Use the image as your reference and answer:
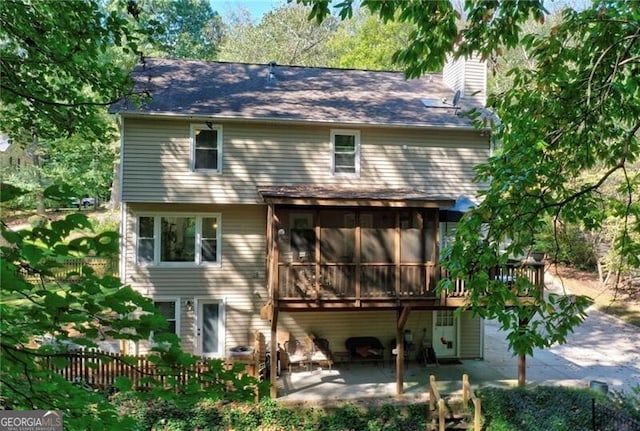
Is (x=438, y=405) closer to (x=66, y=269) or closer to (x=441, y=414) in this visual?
(x=441, y=414)

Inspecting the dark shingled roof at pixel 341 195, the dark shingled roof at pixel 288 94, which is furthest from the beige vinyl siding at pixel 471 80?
the dark shingled roof at pixel 341 195

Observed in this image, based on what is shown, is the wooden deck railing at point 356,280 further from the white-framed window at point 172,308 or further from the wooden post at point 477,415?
the white-framed window at point 172,308

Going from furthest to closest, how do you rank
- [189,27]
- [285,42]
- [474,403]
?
[189,27] < [285,42] < [474,403]

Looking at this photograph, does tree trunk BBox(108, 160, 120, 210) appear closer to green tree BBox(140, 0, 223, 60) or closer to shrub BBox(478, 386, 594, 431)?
green tree BBox(140, 0, 223, 60)

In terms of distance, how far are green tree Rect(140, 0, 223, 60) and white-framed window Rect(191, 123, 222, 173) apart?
61.5 ft

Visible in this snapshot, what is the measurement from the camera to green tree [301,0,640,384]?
155 inches

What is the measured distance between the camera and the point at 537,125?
173 inches

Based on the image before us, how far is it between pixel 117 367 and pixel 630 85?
1052 cm

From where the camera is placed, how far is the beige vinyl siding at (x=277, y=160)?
461 inches

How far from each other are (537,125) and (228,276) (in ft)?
31.8

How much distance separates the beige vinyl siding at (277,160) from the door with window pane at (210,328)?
9.81 feet

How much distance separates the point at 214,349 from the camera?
41.0 ft

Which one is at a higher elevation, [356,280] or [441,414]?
[356,280]

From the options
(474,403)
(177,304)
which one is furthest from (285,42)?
(474,403)
